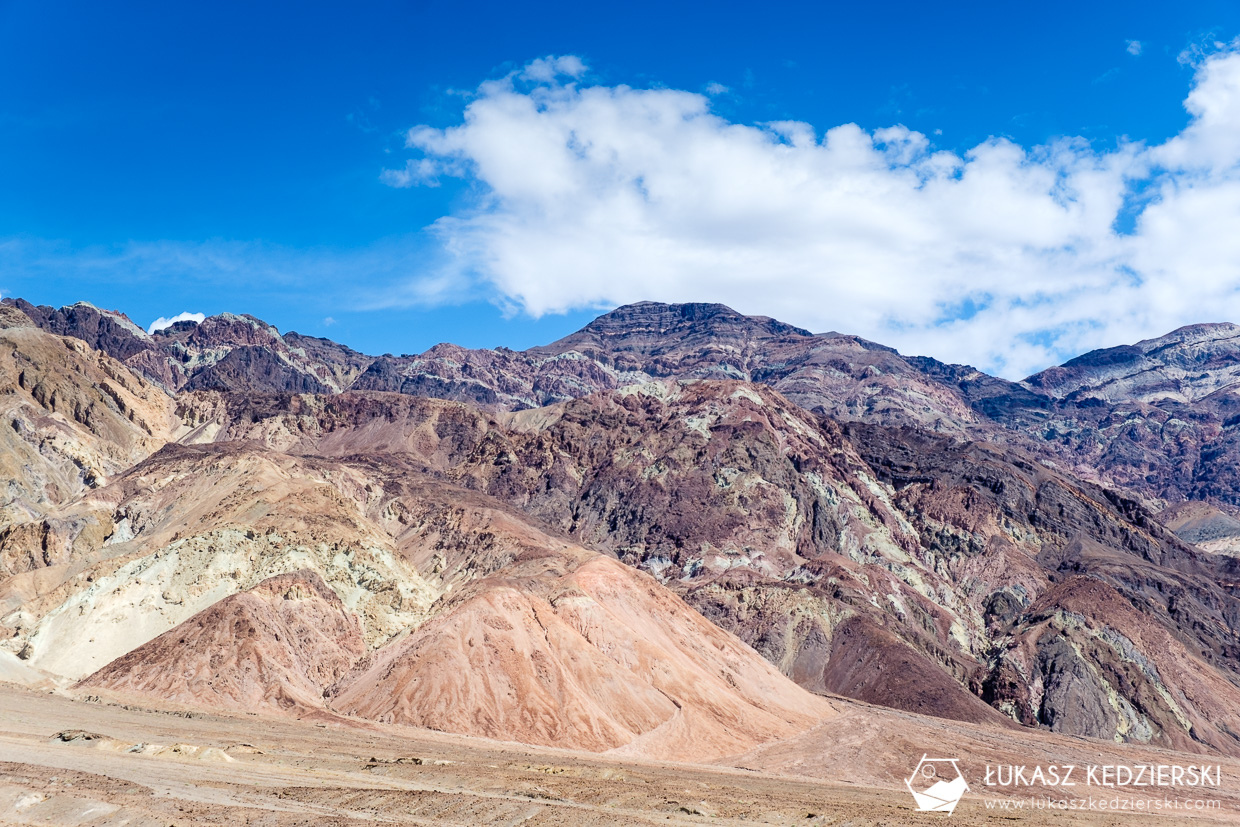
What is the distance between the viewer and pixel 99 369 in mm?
185500

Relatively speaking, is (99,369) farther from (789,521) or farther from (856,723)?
(856,723)

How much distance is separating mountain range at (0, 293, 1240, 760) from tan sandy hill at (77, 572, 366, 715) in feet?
0.86

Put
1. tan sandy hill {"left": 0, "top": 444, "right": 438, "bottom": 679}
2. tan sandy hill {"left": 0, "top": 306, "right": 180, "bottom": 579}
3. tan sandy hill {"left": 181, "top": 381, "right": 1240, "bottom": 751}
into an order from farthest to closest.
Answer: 1. tan sandy hill {"left": 181, "top": 381, "right": 1240, "bottom": 751}
2. tan sandy hill {"left": 0, "top": 306, "right": 180, "bottom": 579}
3. tan sandy hill {"left": 0, "top": 444, "right": 438, "bottom": 679}

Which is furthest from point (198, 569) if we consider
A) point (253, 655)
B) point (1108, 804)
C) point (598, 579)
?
point (1108, 804)

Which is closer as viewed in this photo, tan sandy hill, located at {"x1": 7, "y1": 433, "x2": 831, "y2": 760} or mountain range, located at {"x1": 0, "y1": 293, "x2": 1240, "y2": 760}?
tan sandy hill, located at {"x1": 7, "y1": 433, "x2": 831, "y2": 760}

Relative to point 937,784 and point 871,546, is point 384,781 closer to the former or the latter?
point 937,784

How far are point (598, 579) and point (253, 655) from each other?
34409 mm

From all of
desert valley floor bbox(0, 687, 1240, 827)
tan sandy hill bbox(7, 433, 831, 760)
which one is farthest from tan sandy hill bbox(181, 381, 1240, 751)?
desert valley floor bbox(0, 687, 1240, 827)

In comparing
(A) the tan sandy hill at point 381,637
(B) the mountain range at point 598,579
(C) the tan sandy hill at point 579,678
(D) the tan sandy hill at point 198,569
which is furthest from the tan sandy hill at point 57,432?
(C) the tan sandy hill at point 579,678

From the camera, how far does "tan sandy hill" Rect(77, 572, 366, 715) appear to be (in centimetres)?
7750

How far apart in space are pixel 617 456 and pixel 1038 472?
82204 mm

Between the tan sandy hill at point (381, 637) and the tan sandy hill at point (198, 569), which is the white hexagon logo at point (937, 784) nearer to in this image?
the tan sandy hill at point (381, 637)

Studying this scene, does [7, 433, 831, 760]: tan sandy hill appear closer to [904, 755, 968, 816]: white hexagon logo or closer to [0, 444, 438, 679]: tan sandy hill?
[0, 444, 438, 679]: tan sandy hill

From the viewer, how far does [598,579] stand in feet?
330
